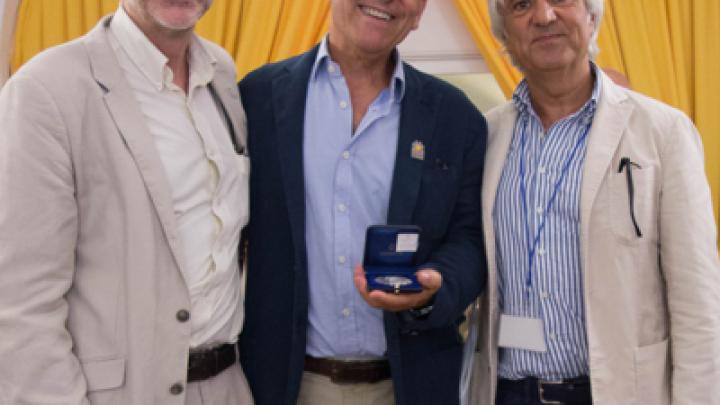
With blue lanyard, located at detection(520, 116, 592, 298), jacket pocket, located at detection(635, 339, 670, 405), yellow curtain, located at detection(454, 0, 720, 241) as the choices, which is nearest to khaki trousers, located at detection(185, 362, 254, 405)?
blue lanyard, located at detection(520, 116, 592, 298)

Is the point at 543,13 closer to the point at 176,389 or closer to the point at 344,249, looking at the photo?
the point at 344,249

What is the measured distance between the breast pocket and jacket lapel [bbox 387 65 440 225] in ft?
1.54

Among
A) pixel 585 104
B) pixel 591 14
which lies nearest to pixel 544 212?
pixel 585 104

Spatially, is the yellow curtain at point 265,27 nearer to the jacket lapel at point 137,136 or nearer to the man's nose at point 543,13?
the man's nose at point 543,13

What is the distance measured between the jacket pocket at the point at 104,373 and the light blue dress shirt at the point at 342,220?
51 centimetres

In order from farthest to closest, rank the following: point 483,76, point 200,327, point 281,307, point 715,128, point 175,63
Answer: point 483,76
point 715,128
point 281,307
point 175,63
point 200,327

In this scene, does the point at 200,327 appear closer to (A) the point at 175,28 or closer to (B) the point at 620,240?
(A) the point at 175,28

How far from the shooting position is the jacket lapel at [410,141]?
1770mm

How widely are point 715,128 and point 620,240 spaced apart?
1.94 m

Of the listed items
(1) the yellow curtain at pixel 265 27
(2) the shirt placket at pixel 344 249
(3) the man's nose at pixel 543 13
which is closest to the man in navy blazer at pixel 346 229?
(2) the shirt placket at pixel 344 249

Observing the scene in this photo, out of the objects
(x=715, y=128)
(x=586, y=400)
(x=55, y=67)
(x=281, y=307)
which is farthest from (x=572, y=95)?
(x=715, y=128)

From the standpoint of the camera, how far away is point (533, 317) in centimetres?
177

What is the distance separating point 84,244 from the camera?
1.42 meters

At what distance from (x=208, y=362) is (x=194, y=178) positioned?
41 cm
